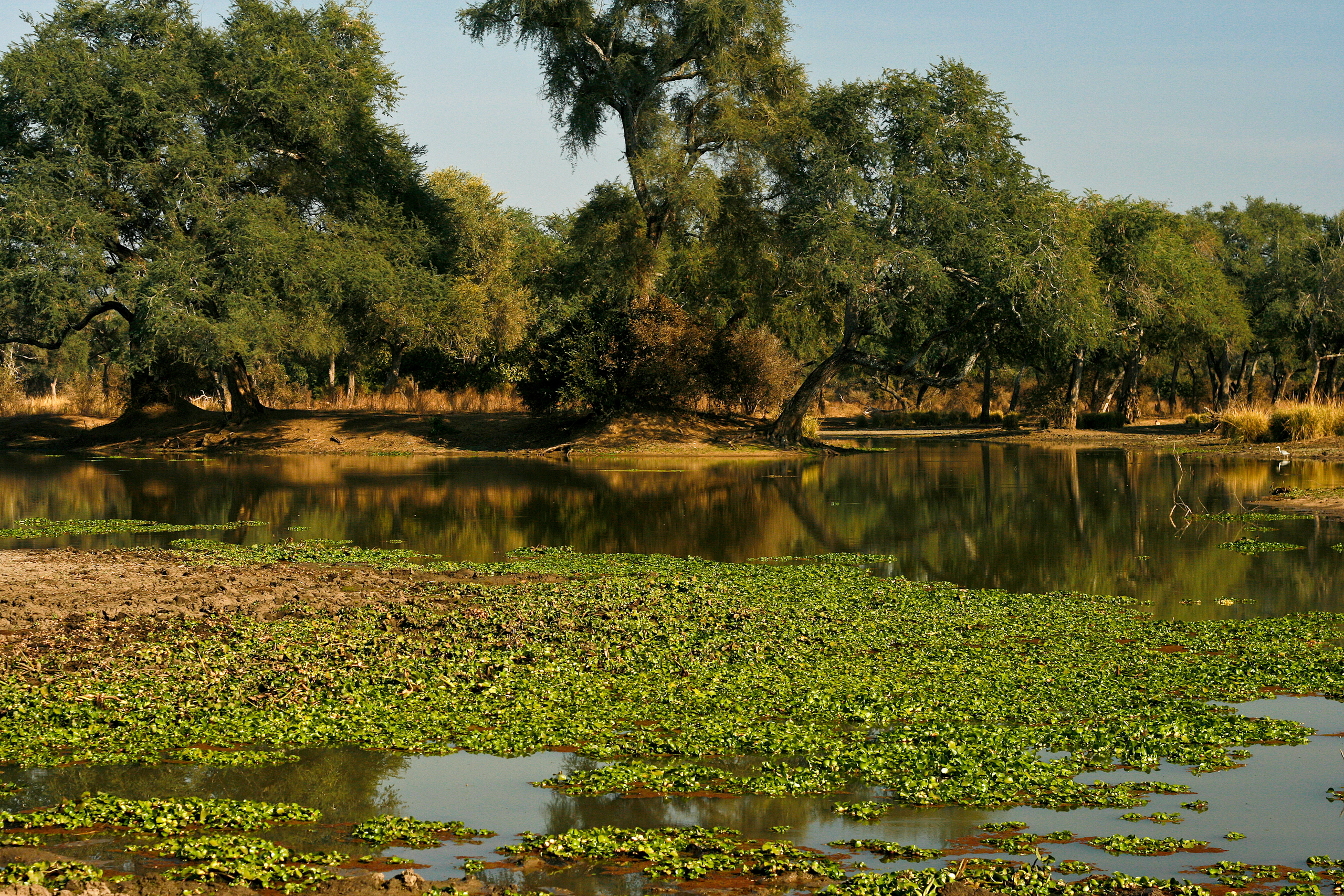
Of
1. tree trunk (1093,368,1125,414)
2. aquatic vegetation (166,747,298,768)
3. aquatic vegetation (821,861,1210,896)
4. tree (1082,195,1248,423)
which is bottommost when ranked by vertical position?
aquatic vegetation (821,861,1210,896)

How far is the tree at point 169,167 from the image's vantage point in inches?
1215

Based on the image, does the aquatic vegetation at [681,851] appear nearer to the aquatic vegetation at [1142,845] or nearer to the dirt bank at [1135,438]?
the aquatic vegetation at [1142,845]

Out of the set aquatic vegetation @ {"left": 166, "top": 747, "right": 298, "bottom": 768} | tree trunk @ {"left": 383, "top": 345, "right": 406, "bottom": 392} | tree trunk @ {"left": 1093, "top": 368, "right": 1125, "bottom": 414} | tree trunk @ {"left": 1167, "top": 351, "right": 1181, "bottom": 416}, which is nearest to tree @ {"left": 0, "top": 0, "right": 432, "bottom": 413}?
tree trunk @ {"left": 383, "top": 345, "right": 406, "bottom": 392}

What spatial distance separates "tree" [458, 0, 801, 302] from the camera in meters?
33.2

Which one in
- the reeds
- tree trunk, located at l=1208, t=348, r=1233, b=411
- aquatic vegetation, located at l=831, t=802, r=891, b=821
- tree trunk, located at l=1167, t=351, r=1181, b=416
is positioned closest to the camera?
aquatic vegetation, located at l=831, t=802, r=891, b=821

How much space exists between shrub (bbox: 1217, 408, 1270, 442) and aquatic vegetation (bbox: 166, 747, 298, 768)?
3073 centimetres

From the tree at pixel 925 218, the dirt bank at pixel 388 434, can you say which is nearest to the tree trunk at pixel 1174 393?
the tree at pixel 925 218

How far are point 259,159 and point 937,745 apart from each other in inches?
1322

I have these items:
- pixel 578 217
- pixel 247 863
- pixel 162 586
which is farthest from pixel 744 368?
pixel 247 863

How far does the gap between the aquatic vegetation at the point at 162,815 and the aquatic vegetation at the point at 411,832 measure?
32 cm

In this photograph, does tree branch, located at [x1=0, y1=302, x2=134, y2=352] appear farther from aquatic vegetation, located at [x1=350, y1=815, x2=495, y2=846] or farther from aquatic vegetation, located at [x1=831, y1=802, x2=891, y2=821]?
aquatic vegetation, located at [x1=831, y1=802, x2=891, y2=821]

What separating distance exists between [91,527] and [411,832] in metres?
12.8

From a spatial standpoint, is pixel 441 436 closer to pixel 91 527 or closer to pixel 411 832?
pixel 91 527

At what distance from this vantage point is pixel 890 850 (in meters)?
4.83
